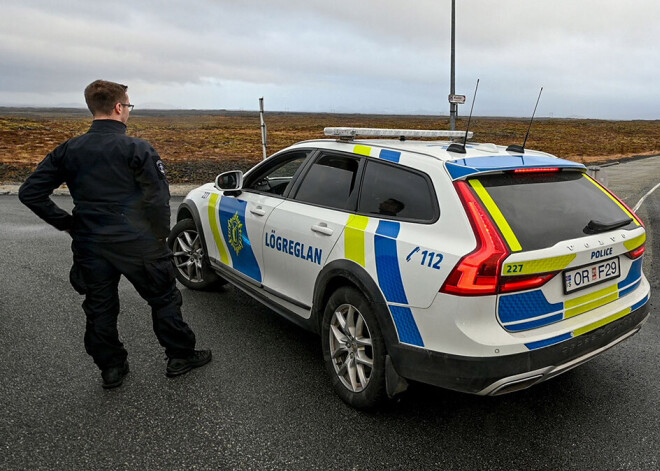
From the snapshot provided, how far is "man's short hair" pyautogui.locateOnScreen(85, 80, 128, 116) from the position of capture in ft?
10.0

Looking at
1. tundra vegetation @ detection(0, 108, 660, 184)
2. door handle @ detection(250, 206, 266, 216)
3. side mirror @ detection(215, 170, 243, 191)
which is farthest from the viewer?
tundra vegetation @ detection(0, 108, 660, 184)

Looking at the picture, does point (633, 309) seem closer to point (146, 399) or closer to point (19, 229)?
point (146, 399)

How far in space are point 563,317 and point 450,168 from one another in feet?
3.10

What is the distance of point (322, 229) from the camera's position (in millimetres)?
3197

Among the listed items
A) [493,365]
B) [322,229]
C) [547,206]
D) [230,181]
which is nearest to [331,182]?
[322,229]

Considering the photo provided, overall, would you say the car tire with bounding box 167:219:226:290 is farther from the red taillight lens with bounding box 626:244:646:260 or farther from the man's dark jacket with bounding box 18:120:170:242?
the red taillight lens with bounding box 626:244:646:260

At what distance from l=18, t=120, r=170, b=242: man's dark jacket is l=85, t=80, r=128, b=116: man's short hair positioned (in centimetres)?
8

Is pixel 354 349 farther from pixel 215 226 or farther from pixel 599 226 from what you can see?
pixel 215 226

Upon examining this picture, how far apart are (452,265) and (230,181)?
2466mm

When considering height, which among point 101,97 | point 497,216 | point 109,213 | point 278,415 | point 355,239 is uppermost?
point 101,97

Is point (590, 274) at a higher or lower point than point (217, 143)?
higher

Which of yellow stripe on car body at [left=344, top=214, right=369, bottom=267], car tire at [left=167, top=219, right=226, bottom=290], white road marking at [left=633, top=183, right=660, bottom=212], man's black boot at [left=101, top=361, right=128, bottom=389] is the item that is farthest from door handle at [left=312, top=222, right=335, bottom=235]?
white road marking at [left=633, top=183, right=660, bottom=212]

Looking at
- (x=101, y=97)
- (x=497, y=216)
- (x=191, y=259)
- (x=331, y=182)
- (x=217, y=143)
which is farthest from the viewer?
(x=217, y=143)

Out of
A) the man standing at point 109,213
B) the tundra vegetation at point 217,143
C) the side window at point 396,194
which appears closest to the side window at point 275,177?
the side window at point 396,194
